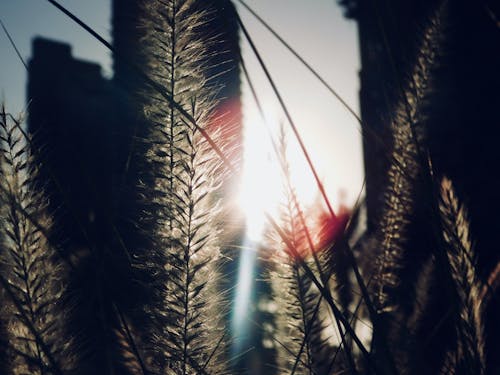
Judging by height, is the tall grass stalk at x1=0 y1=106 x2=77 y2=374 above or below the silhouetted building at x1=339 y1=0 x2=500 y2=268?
below

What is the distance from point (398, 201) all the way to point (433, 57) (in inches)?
13.9

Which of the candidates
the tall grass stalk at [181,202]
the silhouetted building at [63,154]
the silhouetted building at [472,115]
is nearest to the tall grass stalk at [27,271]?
the silhouetted building at [63,154]

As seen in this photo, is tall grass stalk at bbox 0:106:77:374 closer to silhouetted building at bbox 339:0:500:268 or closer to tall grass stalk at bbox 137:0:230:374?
tall grass stalk at bbox 137:0:230:374

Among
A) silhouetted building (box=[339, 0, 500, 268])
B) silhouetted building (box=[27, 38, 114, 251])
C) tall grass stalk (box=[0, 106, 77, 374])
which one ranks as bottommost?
tall grass stalk (box=[0, 106, 77, 374])

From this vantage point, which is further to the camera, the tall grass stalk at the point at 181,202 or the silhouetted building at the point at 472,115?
the silhouetted building at the point at 472,115

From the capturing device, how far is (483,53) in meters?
4.62

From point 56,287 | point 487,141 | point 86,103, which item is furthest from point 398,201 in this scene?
point 86,103

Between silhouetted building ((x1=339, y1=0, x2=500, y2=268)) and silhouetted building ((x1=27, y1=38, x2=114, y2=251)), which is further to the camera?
silhouetted building ((x1=339, y1=0, x2=500, y2=268))

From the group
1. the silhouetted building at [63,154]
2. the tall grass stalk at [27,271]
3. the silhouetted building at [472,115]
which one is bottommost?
the tall grass stalk at [27,271]

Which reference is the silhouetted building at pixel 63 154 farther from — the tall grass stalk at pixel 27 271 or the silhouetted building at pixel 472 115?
the silhouetted building at pixel 472 115

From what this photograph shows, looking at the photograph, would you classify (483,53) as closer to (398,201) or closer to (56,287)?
(398,201)

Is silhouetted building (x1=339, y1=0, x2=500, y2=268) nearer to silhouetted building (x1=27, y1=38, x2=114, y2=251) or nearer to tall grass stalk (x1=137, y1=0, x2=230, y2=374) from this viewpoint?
silhouetted building (x1=27, y1=38, x2=114, y2=251)

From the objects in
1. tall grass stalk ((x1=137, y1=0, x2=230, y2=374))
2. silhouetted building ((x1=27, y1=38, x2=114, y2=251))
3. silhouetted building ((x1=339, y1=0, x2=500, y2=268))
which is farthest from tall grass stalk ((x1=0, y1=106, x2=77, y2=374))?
silhouetted building ((x1=339, y1=0, x2=500, y2=268))

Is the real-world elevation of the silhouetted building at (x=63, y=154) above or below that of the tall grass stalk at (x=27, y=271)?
above
